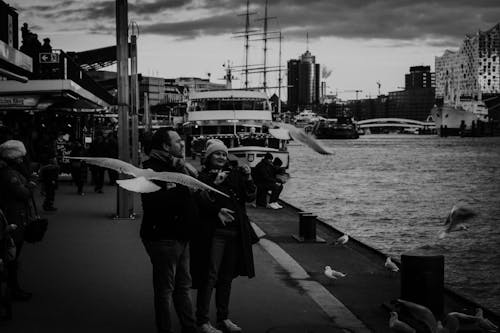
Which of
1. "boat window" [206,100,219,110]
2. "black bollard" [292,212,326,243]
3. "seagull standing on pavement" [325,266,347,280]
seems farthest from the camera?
"boat window" [206,100,219,110]

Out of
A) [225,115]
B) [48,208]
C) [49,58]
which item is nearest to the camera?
[48,208]

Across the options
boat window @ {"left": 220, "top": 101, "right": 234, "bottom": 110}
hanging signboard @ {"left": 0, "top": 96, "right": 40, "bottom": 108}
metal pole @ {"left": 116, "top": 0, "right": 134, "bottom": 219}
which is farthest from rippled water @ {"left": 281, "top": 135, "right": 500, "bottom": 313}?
hanging signboard @ {"left": 0, "top": 96, "right": 40, "bottom": 108}

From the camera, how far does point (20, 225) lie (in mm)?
7453

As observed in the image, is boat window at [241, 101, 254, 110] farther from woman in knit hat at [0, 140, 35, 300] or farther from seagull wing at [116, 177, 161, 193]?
seagull wing at [116, 177, 161, 193]

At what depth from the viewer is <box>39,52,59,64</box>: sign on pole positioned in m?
24.6

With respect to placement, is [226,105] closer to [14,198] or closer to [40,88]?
[40,88]

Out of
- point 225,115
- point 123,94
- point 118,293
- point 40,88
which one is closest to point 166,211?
point 118,293

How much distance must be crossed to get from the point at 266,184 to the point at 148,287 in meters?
11.8

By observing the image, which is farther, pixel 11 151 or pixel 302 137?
pixel 11 151

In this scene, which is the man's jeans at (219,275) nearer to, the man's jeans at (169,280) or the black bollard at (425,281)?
the man's jeans at (169,280)

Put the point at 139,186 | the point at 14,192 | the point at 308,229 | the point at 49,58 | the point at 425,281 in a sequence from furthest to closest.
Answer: the point at 49,58
the point at 308,229
the point at 425,281
the point at 14,192
the point at 139,186

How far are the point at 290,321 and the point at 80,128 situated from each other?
3642 centimetres

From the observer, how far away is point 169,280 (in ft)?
A: 20.6

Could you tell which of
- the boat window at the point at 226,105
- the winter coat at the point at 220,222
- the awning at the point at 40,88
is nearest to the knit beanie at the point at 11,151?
the winter coat at the point at 220,222
